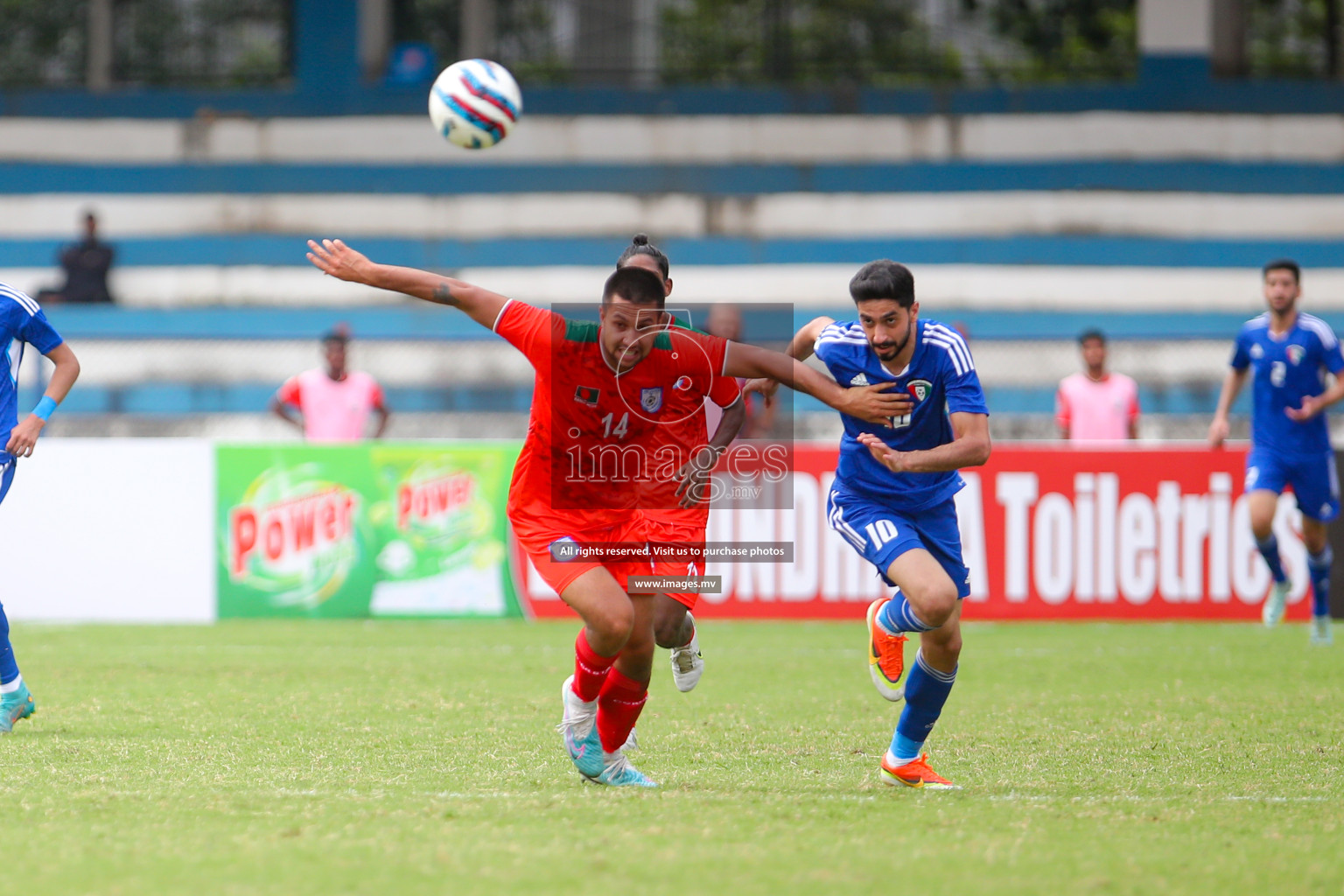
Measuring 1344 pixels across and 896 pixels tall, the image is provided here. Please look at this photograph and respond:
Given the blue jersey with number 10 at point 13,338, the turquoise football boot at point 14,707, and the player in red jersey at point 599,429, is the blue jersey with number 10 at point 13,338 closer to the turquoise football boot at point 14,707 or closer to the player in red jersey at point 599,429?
Answer: the turquoise football boot at point 14,707

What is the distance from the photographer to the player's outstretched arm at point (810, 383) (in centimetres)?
554

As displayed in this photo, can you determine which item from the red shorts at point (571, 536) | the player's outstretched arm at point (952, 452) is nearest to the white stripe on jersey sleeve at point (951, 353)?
the player's outstretched arm at point (952, 452)

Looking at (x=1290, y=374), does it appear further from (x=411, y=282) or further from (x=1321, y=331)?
(x=411, y=282)

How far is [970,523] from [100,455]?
7158mm

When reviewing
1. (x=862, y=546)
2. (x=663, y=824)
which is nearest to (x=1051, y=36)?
(x=862, y=546)

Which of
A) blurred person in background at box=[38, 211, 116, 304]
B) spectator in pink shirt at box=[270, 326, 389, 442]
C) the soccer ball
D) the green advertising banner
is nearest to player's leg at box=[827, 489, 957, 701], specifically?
the soccer ball

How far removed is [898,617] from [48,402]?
408 cm

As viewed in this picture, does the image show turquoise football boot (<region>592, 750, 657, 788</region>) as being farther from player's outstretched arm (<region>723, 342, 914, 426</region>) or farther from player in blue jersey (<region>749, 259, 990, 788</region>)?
player's outstretched arm (<region>723, 342, 914, 426</region>)

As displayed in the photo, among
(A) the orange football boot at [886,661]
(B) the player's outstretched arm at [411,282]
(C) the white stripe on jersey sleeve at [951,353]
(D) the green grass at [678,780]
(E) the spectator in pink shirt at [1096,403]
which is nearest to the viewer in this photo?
(D) the green grass at [678,780]

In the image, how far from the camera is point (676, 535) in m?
6.02

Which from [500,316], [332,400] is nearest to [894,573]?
[500,316]

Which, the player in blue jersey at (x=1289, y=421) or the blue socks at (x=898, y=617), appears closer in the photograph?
the blue socks at (x=898, y=617)

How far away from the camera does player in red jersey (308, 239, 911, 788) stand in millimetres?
5578

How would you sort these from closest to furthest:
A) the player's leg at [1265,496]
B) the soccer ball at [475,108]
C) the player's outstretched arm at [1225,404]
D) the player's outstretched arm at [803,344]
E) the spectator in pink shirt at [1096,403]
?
the player's outstretched arm at [803,344], the soccer ball at [475,108], the player's leg at [1265,496], the player's outstretched arm at [1225,404], the spectator in pink shirt at [1096,403]
